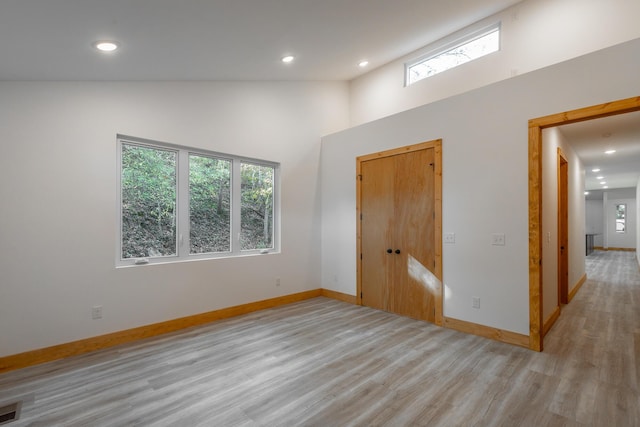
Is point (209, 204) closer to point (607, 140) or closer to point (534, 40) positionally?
point (534, 40)

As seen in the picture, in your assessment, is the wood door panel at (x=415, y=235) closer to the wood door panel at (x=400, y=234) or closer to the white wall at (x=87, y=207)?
the wood door panel at (x=400, y=234)

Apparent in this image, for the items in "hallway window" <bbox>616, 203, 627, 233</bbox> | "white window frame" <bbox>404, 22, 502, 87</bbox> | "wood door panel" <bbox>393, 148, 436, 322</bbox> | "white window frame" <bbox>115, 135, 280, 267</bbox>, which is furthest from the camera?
"hallway window" <bbox>616, 203, 627, 233</bbox>

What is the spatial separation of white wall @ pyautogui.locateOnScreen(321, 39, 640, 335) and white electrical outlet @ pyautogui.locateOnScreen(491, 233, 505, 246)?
4cm

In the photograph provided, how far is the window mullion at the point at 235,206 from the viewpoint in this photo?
4.36 meters

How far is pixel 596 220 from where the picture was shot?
1436cm

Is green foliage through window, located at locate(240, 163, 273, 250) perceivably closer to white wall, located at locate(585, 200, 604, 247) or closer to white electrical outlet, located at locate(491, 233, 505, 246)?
white electrical outlet, located at locate(491, 233, 505, 246)

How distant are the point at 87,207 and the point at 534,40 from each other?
561cm

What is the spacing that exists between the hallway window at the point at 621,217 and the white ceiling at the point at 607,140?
8216mm

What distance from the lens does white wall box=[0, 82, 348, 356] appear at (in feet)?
9.02

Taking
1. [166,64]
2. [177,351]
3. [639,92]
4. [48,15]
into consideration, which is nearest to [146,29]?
[48,15]

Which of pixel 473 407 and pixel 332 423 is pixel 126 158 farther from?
pixel 473 407

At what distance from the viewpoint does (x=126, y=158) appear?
3.46m

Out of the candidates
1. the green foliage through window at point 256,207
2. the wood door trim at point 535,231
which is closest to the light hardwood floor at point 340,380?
the wood door trim at point 535,231

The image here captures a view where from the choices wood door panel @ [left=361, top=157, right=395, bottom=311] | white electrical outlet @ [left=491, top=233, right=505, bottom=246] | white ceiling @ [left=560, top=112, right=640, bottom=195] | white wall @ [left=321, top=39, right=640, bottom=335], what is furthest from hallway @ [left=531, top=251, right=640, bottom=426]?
white ceiling @ [left=560, top=112, right=640, bottom=195]
